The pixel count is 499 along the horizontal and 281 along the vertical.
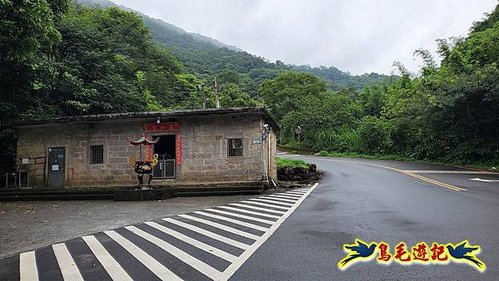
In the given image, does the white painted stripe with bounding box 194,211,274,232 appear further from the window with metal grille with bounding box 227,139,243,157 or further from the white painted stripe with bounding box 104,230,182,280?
the window with metal grille with bounding box 227,139,243,157

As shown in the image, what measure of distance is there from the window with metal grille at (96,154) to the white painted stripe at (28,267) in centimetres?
1070

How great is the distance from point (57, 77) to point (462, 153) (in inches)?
965

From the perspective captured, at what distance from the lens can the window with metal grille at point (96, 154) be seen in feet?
53.2

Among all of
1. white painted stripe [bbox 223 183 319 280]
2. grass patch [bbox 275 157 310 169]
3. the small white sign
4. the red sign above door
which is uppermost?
the red sign above door

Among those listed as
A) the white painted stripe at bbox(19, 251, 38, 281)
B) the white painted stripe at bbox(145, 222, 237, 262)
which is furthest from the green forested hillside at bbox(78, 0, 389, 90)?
the white painted stripe at bbox(19, 251, 38, 281)

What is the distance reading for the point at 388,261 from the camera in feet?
15.7

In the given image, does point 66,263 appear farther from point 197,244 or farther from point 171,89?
point 171,89

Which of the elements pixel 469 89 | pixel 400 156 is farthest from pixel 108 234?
pixel 400 156

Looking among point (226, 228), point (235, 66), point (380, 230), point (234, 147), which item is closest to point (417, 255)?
point (380, 230)

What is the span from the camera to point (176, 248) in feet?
19.6

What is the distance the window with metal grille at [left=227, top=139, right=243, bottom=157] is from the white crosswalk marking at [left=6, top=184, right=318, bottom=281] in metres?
5.86

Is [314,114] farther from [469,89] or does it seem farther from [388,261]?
[388,261]

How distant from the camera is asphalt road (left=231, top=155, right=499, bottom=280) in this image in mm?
4504

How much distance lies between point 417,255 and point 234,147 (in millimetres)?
10774
